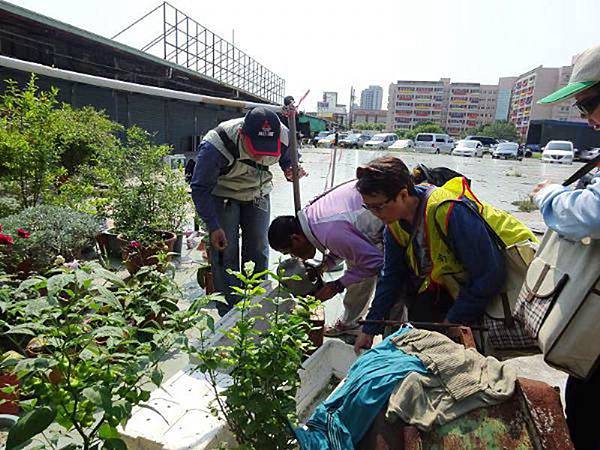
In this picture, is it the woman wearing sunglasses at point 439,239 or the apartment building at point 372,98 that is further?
the apartment building at point 372,98

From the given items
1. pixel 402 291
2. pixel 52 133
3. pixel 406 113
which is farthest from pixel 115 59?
pixel 406 113

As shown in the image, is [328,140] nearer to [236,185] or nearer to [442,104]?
[236,185]

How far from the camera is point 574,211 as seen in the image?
132cm

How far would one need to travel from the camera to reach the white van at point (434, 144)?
34.9 metres

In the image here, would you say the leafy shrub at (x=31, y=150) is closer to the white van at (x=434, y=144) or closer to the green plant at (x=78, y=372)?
the green plant at (x=78, y=372)

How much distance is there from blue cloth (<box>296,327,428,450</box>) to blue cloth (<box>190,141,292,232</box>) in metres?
1.82

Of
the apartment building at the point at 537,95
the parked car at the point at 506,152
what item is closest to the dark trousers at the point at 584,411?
the parked car at the point at 506,152

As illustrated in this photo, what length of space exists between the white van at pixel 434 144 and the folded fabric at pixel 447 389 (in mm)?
35194

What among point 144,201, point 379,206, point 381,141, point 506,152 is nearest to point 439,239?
point 379,206

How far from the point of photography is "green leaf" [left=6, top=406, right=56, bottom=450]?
92 cm

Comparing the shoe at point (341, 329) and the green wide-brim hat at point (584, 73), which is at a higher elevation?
the green wide-brim hat at point (584, 73)

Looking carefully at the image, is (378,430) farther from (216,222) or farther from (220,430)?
(216,222)

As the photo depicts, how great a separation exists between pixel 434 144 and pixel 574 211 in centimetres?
3599

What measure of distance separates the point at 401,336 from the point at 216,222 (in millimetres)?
1819
